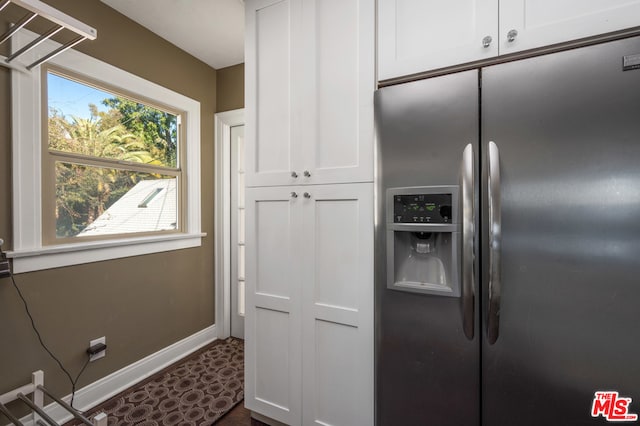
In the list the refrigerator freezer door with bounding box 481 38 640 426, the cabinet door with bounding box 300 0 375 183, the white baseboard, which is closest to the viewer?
the refrigerator freezer door with bounding box 481 38 640 426

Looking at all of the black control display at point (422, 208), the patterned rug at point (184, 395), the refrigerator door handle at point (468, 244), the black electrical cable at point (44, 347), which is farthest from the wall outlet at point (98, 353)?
the refrigerator door handle at point (468, 244)

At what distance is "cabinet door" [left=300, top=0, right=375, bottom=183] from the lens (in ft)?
4.29

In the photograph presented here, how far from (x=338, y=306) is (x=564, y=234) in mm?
944

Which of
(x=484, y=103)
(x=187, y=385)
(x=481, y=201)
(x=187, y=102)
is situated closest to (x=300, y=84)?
(x=484, y=103)

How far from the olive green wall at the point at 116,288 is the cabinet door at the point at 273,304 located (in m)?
1.14

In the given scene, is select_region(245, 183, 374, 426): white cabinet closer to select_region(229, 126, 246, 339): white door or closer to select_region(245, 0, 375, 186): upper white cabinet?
select_region(245, 0, 375, 186): upper white cabinet

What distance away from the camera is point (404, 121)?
3.84 ft

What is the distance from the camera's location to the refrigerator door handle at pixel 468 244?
1020mm

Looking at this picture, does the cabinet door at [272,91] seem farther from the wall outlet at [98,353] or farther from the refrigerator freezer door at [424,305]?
the wall outlet at [98,353]

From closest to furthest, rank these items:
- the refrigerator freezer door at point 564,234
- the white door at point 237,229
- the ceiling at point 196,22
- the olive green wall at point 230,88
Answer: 1. the refrigerator freezer door at point 564,234
2. the ceiling at point 196,22
3. the olive green wall at point 230,88
4. the white door at point 237,229

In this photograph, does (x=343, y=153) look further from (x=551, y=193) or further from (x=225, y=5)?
(x=225, y=5)

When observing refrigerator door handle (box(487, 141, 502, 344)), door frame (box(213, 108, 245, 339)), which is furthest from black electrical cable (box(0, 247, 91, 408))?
refrigerator door handle (box(487, 141, 502, 344))

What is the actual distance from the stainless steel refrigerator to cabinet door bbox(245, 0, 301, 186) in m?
0.55

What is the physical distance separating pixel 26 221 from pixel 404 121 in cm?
215
